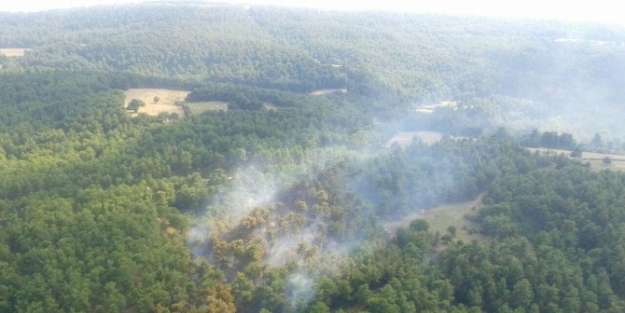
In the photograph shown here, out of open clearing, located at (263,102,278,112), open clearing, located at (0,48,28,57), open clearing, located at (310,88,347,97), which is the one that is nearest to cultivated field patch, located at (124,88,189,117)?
open clearing, located at (263,102,278,112)

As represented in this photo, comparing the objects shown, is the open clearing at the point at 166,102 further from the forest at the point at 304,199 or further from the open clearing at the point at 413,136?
the open clearing at the point at 413,136

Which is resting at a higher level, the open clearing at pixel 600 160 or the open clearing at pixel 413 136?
the open clearing at pixel 600 160

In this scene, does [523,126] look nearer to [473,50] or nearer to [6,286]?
[473,50]

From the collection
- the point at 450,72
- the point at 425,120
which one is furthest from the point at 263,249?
the point at 450,72

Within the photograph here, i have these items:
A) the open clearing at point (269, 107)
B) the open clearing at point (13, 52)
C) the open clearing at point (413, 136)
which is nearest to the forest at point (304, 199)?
the open clearing at point (269, 107)

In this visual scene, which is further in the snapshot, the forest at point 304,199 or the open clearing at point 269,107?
the open clearing at point 269,107

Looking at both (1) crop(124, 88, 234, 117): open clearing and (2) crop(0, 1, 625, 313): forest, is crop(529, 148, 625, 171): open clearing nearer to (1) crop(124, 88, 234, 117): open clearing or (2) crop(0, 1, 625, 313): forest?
(2) crop(0, 1, 625, 313): forest
